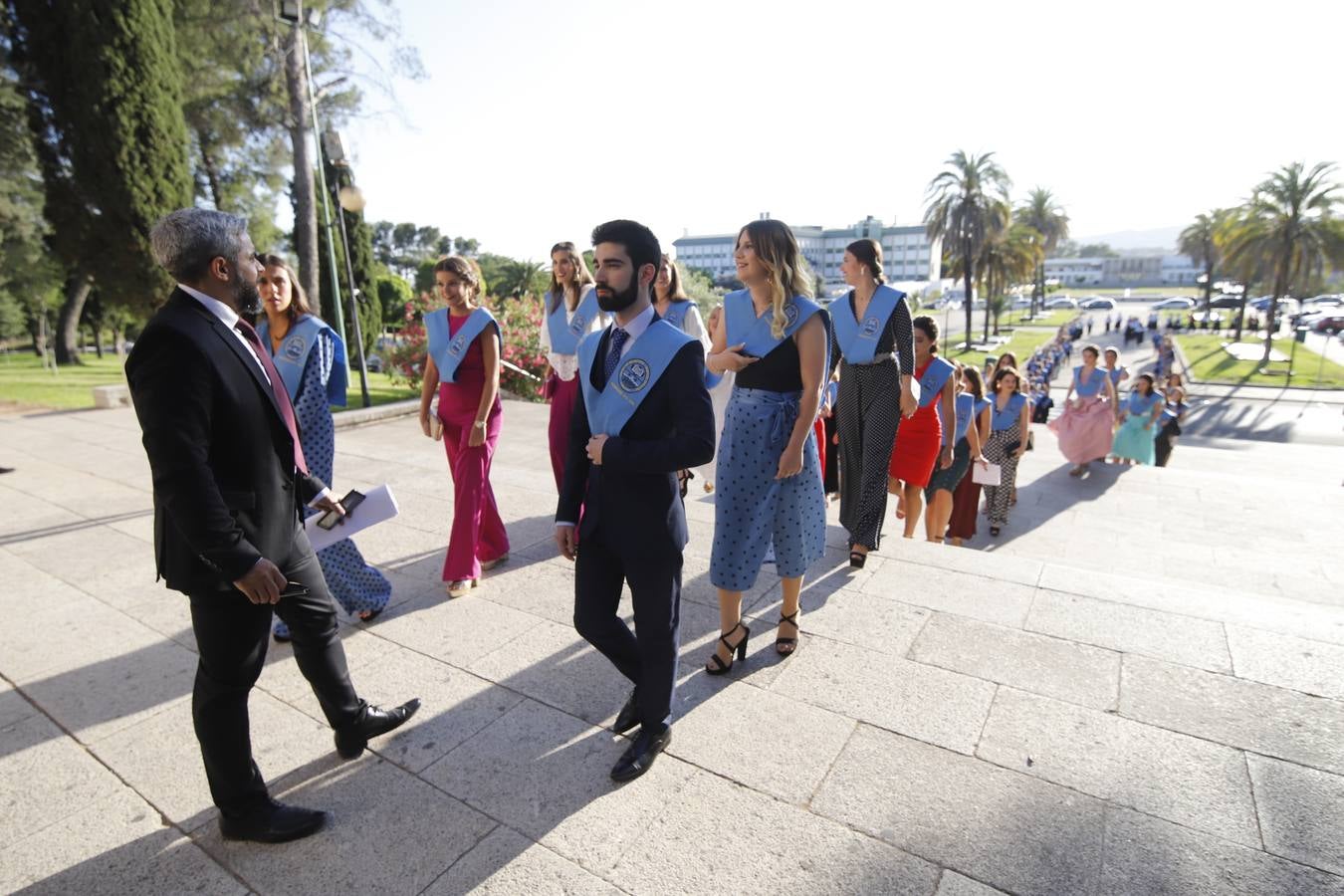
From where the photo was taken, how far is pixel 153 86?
1423cm

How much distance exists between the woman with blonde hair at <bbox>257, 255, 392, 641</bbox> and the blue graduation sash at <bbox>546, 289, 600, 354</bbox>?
1.53 metres

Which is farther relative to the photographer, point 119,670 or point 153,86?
point 153,86

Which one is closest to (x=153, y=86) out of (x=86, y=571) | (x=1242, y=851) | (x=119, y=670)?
(x=86, y=571)

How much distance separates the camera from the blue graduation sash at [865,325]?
4.06 metres

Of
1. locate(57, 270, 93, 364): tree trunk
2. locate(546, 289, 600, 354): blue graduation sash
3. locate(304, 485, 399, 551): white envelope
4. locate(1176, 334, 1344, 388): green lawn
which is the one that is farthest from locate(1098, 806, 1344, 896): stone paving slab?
locate(57, 270, 93, 364): tree trunk

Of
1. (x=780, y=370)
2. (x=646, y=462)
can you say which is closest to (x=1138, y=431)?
(x=780, y=370)

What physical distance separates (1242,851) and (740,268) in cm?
256

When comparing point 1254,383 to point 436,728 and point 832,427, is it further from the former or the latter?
point 436,728

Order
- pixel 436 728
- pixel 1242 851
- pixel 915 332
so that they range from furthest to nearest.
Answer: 1. pixel 915 332
2. pixel 436 728
3. pixel 1242 851

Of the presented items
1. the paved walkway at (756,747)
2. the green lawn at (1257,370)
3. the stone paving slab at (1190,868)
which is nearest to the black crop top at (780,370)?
the paved walkway at (756,747)

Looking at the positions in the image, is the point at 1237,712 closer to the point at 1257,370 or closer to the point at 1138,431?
the point at 1138,431

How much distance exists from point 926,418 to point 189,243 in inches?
176

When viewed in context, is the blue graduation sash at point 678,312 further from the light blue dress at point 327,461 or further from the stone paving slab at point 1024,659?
the stone paving slab at point 1024,659

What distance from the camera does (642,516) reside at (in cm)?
227
